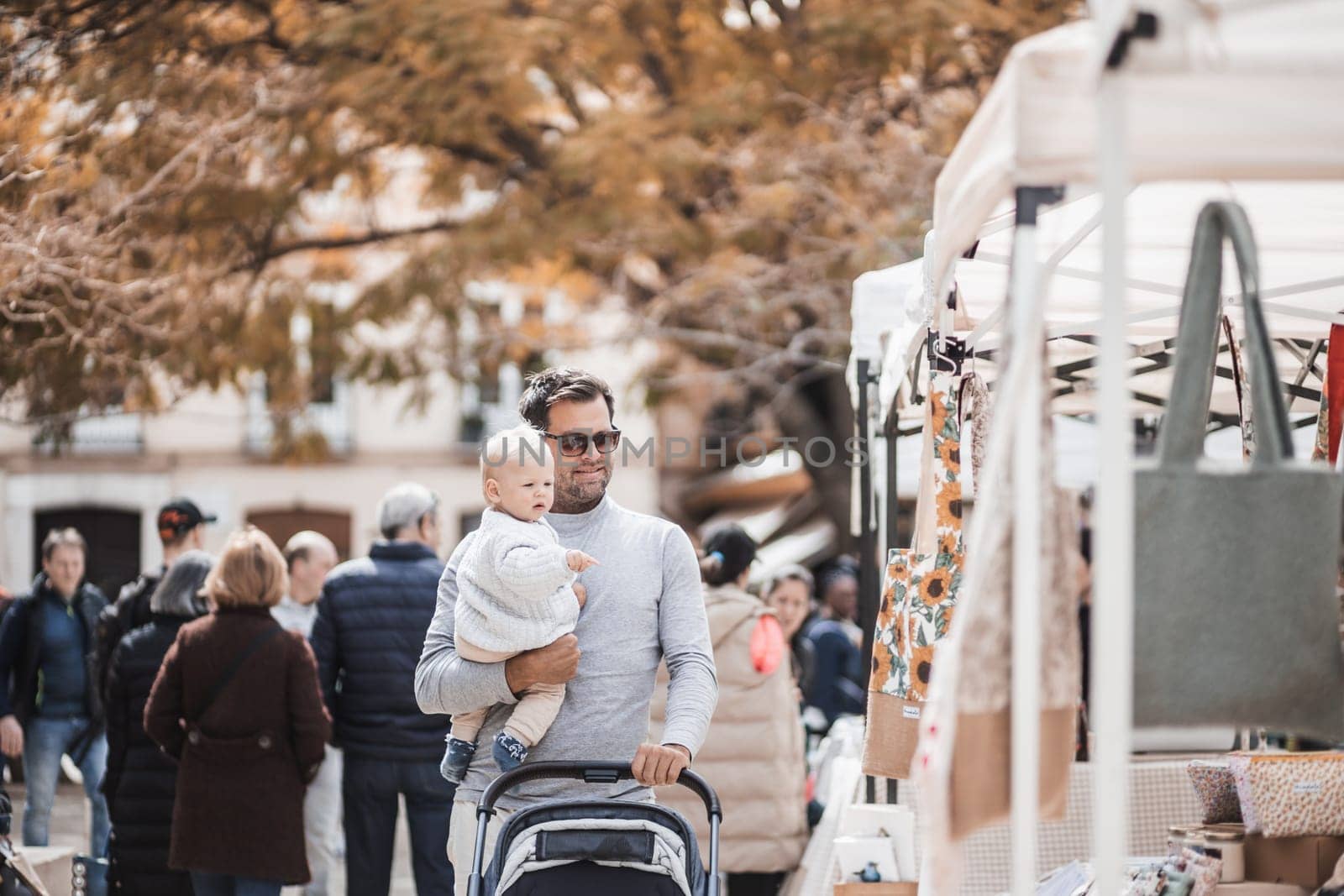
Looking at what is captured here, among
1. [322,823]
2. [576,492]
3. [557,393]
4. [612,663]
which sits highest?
[557,393]

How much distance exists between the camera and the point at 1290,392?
5.61 meters

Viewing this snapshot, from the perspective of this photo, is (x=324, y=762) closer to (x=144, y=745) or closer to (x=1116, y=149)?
(x=144, y=745)

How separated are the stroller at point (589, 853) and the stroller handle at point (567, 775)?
0.03 m

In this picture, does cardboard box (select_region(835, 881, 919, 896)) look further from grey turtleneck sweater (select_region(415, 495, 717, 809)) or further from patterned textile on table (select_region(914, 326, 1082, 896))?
patterned textile on table (select_region(914, 326, 1082, 896))

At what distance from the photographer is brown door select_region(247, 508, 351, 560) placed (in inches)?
1085

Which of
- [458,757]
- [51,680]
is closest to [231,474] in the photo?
[51,680]

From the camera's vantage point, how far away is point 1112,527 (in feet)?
7.40

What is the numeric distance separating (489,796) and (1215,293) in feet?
6.03

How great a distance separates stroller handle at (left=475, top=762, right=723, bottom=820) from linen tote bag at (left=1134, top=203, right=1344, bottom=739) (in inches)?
48.0

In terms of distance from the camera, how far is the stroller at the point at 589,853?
3189 mm

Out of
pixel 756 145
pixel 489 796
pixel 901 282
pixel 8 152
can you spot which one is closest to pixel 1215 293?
pixel 489 796

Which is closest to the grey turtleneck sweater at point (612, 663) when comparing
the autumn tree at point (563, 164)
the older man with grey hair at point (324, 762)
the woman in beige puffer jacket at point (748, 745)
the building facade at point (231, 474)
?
the woman in beige puffer jacket at point (748, 745)

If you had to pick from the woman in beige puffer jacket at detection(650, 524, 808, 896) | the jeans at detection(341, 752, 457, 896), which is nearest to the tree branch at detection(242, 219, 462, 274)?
the jeans at detection(341, 752, 457, 896)

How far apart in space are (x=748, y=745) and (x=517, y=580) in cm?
314
